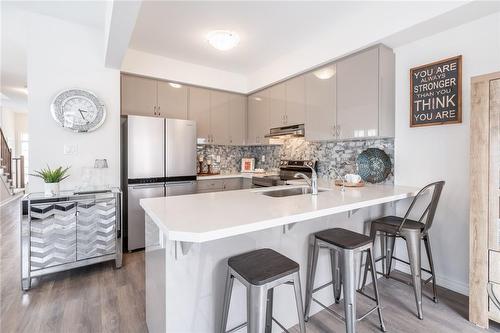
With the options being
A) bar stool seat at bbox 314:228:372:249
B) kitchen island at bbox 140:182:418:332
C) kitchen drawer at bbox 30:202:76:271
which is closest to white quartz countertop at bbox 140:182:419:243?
kitchen island at bbox 140:182:418:332

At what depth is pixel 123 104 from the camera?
3.28 metres

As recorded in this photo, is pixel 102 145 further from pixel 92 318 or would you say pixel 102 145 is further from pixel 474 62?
pixel 474 62

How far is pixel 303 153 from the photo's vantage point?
12.3 ft

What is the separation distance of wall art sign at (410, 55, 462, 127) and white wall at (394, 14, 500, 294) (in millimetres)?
55

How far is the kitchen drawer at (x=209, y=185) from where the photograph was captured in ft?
12.2

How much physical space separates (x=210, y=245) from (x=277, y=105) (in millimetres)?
2855

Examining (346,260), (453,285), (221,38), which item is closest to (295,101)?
(221,38)

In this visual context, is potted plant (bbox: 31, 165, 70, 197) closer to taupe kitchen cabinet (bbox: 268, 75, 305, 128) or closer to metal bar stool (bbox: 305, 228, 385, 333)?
metal bar stool (bbox: 305, 228, 385, 333)

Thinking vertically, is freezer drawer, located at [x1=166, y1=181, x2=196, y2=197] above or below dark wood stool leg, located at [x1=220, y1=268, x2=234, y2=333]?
above

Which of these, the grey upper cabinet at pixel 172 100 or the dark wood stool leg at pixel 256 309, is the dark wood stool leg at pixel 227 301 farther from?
the grey upper cabinet at pixel 172 100

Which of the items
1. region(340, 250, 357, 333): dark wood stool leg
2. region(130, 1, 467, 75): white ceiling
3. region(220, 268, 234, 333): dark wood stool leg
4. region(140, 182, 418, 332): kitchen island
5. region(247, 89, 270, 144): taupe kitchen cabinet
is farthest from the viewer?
region(247, 89, 270, 144): taupe kitchen cabinet

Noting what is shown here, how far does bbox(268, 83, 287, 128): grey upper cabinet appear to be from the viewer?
363 cm

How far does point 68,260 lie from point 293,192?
2382 millimetres

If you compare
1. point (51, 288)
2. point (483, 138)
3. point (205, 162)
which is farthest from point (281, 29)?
point (51, 288)
